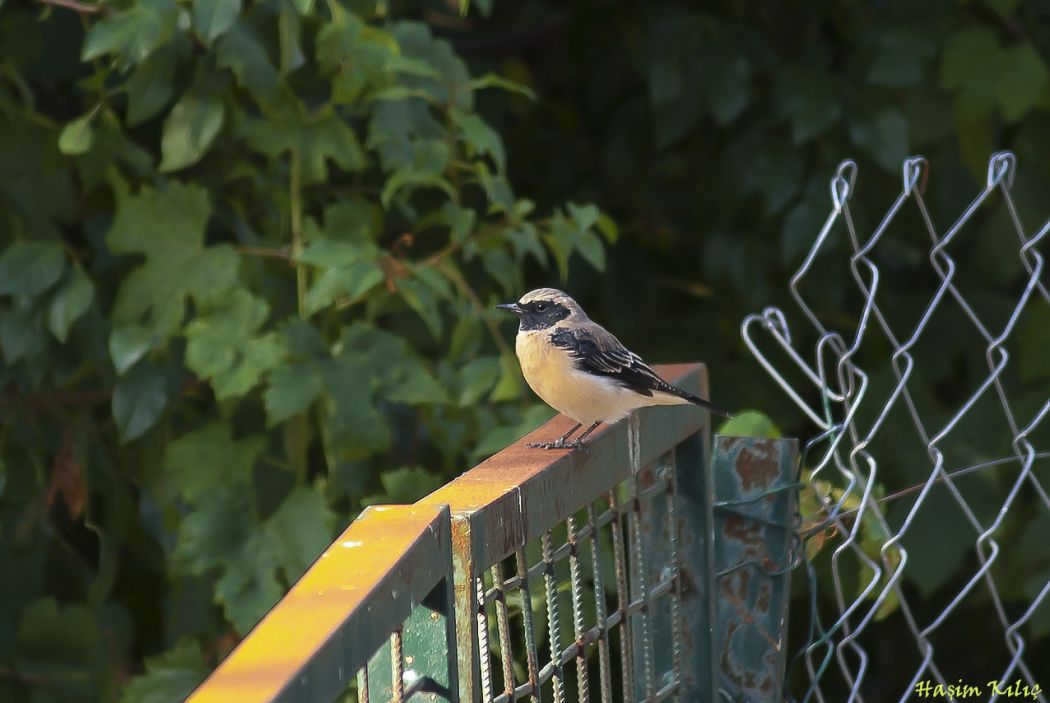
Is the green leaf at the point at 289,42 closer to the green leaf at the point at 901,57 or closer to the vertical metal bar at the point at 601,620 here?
the vertical metal bar at the point at 601,620

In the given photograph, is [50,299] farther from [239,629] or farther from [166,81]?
[239,629]

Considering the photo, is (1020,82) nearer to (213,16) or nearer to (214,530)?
(213,16)

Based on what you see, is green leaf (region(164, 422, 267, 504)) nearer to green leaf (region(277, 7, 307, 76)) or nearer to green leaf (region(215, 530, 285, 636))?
green leaf (region(215, 530, 285, 636))

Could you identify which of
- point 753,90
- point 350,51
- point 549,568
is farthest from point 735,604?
point 753,90

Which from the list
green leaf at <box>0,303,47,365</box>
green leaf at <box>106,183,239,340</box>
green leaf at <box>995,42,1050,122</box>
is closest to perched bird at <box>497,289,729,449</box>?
green leaf at <box>106,183,239,340</box>

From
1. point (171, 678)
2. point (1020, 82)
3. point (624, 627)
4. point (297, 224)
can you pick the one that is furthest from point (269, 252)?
point (1020, 82)

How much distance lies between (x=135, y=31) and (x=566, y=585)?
126 cm

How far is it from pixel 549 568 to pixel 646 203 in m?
2.83

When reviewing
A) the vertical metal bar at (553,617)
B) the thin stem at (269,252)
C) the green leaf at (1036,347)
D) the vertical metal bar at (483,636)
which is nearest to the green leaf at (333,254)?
the thin stem at (269,252)

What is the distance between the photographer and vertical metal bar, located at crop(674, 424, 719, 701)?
6.58 feet

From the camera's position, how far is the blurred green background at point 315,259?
2.76 metres

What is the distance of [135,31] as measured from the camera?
8.41 feet

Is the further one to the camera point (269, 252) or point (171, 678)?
point (269, 252)

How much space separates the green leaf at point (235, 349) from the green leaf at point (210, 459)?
0.16 meters
